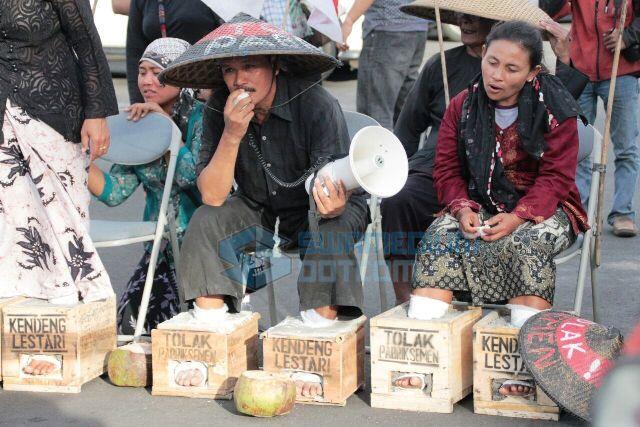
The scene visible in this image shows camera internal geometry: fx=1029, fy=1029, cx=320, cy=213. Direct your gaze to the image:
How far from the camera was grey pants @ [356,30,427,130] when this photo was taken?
697cm

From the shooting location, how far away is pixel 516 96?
393 cm

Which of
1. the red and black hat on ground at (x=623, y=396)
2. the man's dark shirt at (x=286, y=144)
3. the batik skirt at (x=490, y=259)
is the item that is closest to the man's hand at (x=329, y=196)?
the man's dark shirt at (x=286, y=144)

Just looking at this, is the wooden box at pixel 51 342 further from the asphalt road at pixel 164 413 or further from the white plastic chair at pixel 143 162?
the white plastic chair at pixel 143 162

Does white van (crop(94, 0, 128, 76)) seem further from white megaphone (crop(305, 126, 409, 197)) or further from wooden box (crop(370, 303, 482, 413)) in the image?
wooden box (crop(370, 303, 482, 413))

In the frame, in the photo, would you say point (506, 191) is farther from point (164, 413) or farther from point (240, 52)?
point (164, 413)

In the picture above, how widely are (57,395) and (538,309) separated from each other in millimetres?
1817

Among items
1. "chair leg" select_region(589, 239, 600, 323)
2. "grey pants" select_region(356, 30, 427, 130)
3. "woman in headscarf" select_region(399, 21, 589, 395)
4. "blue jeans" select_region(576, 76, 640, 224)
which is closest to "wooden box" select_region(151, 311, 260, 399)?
"woman in headscarf" select_region(399, 21, 589, 395)

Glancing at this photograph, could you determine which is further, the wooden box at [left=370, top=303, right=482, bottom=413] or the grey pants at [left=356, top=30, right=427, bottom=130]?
the grey pants at [left=356, top=30, right=427, bottom=130]

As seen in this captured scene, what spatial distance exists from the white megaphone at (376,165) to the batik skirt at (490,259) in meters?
0.33

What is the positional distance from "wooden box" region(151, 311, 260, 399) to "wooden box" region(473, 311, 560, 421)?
883mm

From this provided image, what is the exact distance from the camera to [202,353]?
3.78 meters

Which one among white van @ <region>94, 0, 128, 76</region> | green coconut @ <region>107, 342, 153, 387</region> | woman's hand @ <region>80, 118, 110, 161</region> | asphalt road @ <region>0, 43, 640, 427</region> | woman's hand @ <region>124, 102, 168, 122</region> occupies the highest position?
white van @ <region>94, 0, 128, 76</region>

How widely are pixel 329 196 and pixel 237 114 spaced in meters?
0.46

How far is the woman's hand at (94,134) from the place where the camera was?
13.0 ft
